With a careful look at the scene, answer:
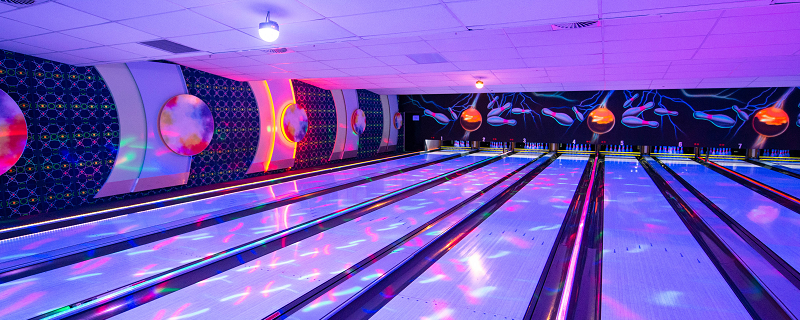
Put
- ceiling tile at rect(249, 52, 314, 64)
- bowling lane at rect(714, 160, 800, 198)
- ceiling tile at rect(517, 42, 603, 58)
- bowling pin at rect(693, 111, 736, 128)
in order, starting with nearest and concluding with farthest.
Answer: ceiling tile at rect(517, 42, 603, 58), ceiling tile at rect(249, 52, 314, 64), bowling lane at rect(714, 160, 800, 198), bowling pin at rect(693, 111, 736, 128)

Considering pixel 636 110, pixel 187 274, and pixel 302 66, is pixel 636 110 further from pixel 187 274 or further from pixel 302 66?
pixel 187 274

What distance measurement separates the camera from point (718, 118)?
9711 millimetres

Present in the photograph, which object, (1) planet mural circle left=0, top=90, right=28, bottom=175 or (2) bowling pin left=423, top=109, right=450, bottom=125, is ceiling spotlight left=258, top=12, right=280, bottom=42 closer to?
(1) planet mural circle left=0, top=90, right=28, bottom=175

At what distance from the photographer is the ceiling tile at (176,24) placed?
9.31 ft

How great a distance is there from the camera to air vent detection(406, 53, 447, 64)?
189 inches

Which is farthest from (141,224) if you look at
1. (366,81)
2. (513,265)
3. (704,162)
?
(704,162)

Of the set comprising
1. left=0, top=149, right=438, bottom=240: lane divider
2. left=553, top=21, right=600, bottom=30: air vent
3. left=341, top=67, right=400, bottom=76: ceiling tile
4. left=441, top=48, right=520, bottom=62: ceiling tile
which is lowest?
left=0, top=149, right=438, bottom=240: lane divider

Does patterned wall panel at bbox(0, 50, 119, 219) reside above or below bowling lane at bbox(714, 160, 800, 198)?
above

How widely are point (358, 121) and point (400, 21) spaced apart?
719cm

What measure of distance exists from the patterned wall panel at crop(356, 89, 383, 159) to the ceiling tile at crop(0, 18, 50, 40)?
7.34 m

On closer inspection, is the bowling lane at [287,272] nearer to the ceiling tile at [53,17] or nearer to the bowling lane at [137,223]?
the bowling lane at [137,223]

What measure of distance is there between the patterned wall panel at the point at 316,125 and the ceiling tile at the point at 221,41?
13.0 ft

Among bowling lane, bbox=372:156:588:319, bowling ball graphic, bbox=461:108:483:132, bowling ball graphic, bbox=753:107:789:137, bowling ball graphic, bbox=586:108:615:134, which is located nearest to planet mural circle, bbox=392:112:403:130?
bowling ball graphic, bbox=461:108:483:132

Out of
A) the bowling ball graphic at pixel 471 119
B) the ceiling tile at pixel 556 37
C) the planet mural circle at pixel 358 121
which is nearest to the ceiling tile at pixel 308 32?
the ceiling tile at pixel 556 37
